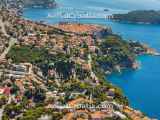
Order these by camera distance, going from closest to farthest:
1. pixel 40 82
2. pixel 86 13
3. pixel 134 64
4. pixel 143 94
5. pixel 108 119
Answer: pixel 108 119 → pixel 40 82 → pixel 143 94 → pixel 134 64 → pixel 86 13

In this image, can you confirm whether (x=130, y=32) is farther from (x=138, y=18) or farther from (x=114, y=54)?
(x=114, y=54)

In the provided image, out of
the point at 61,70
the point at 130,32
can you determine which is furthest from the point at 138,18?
the point at 61,70

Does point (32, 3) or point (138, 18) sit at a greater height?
point (32, 3)

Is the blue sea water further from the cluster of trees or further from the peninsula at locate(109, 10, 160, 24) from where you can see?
the peninsula at locate(109, 10, 160, 24)

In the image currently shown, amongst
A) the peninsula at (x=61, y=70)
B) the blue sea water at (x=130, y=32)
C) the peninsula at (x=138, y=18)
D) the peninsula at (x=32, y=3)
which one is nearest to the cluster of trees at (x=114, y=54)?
the peninsula at (x=61, y=70)

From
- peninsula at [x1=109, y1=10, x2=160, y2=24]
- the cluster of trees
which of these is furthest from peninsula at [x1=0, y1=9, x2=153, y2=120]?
peninsula at [x1=109, y1=10, x2=160, y2=24]

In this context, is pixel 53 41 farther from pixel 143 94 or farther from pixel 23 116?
pixel 23 116

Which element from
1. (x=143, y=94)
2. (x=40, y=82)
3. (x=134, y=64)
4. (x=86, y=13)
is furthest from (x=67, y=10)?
(x=40, y=82)

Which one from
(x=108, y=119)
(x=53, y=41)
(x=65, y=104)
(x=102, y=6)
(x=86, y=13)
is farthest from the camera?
(x=102, y=6)
